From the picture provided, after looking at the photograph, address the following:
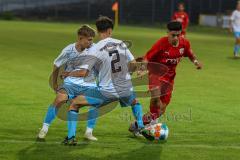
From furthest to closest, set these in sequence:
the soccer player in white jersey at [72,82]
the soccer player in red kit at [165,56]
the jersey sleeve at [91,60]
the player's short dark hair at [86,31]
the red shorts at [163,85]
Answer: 1. the red shorts at [163,85]
2. the soccer player in red kit at [165,56]
3. the soccer player in white jersey at [72,82]
4. the player's short dark hair at [86,31]
5. the jersey sleeve at [91,60]

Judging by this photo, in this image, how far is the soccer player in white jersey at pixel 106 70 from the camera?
837 cm

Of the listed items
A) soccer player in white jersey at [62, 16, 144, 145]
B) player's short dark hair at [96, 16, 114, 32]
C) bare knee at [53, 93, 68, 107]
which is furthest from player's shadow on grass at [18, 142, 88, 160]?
player's short dark hair at [96, 16, 114, 32]

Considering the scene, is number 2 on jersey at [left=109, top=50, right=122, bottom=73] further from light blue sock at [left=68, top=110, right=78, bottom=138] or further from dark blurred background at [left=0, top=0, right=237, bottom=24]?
dark blurred background at [left=0, top=0, right=237, bottom=24]

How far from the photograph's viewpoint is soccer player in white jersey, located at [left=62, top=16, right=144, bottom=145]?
837cm

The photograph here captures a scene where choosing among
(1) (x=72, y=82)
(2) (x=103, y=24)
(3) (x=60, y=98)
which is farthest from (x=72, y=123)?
(2) (x=103, y=24)

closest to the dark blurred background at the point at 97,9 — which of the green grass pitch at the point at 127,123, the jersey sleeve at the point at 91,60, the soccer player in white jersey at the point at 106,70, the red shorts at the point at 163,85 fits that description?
the green grass pitch at the point at 127,123

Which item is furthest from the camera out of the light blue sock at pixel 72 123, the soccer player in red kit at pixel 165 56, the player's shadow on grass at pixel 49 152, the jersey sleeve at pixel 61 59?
the soccer player in red kit at pixel 165 56

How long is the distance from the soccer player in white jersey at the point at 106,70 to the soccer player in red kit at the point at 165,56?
109cm

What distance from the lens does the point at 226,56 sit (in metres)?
24.9

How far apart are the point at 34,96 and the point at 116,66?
5294 millimetres

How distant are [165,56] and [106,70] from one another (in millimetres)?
1610

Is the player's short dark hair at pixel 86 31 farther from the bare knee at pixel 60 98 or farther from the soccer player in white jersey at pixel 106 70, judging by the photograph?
the bare knee at pixel 60 98

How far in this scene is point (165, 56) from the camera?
31.9ft

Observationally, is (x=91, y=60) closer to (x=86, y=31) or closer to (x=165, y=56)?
(x=86, y=31)
